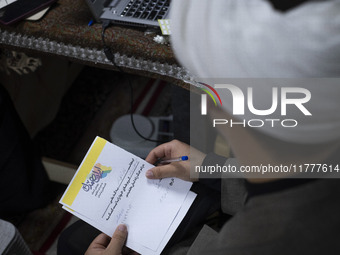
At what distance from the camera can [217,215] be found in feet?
3.41

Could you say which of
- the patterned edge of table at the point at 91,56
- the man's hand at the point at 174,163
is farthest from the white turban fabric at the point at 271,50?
the patterned edge of table at the point at 91,56

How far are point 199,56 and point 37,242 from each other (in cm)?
122

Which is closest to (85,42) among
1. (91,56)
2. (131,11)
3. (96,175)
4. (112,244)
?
(91,56)

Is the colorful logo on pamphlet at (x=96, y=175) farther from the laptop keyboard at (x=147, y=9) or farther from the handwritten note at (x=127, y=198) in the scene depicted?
the laptop keyboard at (x=147, y=9)

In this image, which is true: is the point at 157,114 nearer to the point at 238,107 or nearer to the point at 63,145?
the point at 63,145

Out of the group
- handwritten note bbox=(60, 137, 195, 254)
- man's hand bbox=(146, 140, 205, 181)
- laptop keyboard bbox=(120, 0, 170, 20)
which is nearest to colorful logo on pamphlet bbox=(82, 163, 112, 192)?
handwritten note bbox=(60, 137, 195, 254)

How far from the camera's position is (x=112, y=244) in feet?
2.88

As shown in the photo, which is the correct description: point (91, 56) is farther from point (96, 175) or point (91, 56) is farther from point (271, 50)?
point (271, 50)

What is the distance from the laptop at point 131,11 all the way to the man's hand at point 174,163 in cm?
34

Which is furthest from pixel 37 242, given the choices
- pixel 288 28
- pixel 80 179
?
pixel 288 28

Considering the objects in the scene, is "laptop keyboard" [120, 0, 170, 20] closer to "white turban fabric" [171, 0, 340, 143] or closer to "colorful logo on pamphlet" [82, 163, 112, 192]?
"colorful logo on pamphlet" [82, 163, 112, 192]

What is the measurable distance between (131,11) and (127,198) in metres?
0.54

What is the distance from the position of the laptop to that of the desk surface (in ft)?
0.08

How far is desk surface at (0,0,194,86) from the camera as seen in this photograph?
1.07 metres
